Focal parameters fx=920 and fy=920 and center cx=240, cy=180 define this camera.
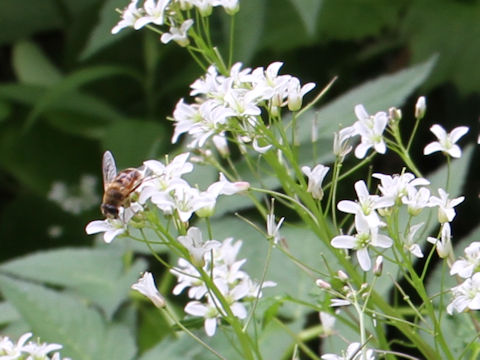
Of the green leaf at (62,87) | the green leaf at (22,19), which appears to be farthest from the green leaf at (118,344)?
the green leaf at (22,19)

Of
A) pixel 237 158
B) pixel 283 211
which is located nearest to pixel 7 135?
pixel 237 158

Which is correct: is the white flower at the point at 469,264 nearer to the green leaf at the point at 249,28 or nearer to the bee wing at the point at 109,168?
the bee wing at the point at 109,168

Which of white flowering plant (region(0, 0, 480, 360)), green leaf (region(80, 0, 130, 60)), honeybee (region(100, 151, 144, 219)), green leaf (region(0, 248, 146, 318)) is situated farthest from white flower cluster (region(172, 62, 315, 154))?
green leaf (region(80, 0, 130, 60))

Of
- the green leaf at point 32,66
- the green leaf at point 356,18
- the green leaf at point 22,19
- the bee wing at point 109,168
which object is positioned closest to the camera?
the bee wing at point 109,168

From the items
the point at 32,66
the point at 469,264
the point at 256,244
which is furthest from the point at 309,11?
the point at 32,66

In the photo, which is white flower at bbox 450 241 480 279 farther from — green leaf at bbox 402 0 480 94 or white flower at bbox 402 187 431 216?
green leaf at bbox 402 0 480 94

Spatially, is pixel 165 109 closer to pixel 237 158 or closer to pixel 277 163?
pixel 237 158

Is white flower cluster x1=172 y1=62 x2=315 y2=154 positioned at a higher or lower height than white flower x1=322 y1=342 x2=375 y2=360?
higher
